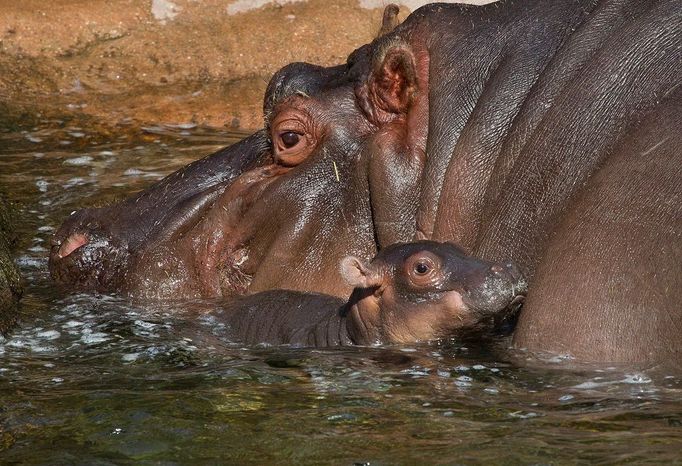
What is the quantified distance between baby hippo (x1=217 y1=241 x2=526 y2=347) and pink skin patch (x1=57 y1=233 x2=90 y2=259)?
885mm

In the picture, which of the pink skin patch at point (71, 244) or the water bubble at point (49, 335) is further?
the pink skin patch at point (71, 244)

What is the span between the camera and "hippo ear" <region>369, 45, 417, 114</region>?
5160 mm

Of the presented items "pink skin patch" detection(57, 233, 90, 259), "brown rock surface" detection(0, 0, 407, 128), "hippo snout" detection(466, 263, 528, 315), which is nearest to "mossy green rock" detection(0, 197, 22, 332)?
"pink skin patch" detection(57, 233, 90, 259)

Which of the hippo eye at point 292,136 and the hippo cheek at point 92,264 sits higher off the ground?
the hippo eye at point 292,136

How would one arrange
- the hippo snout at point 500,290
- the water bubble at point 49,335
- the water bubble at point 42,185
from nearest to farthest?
the hippo snout at point 500,290
the water bubble at point 49,335
the water bubble at point 42,185

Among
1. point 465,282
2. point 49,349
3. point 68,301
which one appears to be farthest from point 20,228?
point 465,282

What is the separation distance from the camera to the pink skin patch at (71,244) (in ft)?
19.7

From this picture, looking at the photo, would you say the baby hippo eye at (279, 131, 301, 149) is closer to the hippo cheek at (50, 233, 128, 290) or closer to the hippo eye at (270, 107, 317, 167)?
the hippo eye at (270, 107, 317, 167)

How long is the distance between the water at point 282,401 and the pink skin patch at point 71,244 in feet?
0.77

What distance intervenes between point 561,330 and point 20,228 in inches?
156

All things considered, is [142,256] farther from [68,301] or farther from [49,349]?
[49,349]

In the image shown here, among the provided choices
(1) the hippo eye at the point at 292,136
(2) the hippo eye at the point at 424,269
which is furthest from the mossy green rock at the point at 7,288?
(2) the hippo eye at the point at 424,269

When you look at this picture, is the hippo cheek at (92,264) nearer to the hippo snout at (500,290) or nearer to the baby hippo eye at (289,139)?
the baby hippo eye at (289,139)

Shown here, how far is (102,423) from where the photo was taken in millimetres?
3893
